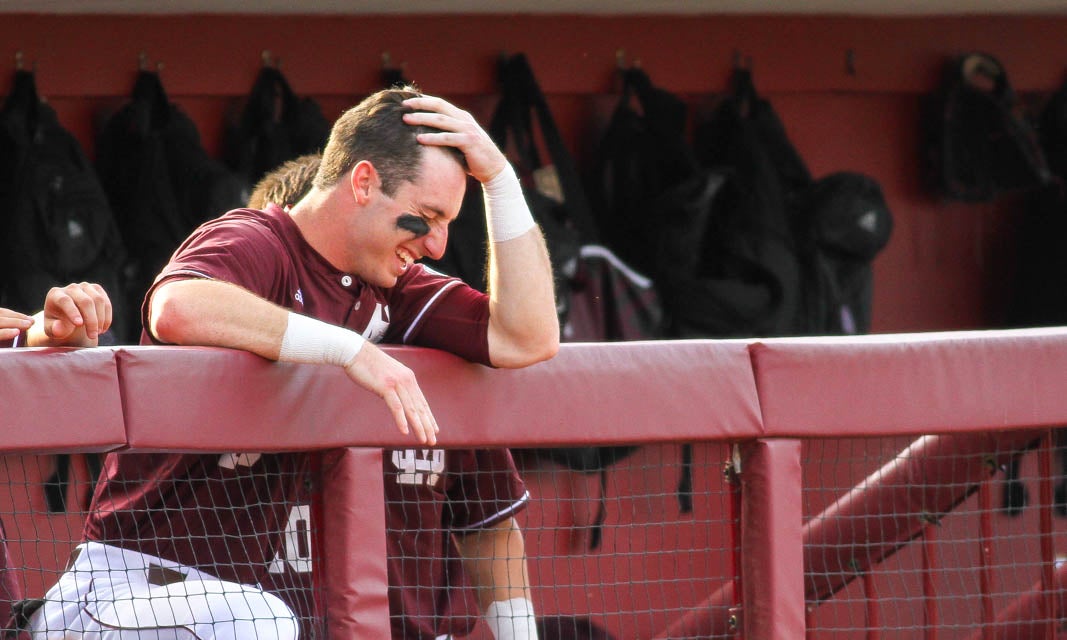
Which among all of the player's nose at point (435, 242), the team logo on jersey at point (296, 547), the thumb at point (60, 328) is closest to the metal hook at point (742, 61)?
the player's nose at point (435, 242)

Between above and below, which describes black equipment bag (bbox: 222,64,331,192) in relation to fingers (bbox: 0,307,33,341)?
above

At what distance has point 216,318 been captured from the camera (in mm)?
2051

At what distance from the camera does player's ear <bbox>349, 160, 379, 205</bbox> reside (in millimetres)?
2424

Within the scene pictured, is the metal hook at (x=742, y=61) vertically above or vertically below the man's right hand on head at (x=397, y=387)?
above

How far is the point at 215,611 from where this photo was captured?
2080 mm

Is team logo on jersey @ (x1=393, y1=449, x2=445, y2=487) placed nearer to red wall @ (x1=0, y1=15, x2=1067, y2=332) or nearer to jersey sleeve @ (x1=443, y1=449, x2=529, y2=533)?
jersey sleeve @ (x1=443, y1=449, x2=529, y2=533)

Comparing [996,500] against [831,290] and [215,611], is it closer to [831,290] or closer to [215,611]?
[831,290]

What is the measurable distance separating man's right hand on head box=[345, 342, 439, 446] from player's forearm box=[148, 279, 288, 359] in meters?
0.13

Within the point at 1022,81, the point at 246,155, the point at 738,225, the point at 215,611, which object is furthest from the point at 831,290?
the point at 215,611

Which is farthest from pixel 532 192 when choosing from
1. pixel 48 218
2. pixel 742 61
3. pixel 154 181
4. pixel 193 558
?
pixel 193 558

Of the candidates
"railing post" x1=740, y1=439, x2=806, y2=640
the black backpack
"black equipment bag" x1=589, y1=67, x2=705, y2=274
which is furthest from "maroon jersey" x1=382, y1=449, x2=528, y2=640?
"black equipment bag" x1=589, y1=67, x2=705, y2=274

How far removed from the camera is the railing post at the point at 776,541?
220 centimetres

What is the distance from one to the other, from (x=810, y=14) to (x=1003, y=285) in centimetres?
127

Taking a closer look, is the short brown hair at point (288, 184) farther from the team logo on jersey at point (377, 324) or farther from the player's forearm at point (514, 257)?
the player's forearm at point (514, 257)
